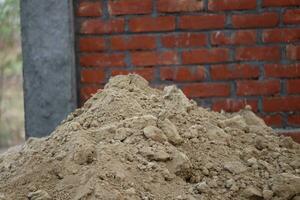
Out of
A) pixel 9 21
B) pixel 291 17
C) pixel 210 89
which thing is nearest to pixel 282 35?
pixel 291 17

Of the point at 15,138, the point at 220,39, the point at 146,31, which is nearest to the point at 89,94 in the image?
the point at 146,31

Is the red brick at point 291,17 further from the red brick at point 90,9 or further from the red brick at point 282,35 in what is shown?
the red brick at point 90,9

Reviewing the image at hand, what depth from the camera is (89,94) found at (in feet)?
10.3

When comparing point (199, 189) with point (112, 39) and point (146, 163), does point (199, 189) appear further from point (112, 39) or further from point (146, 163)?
point (112, 39)

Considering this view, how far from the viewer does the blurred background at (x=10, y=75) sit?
6201 millimetres

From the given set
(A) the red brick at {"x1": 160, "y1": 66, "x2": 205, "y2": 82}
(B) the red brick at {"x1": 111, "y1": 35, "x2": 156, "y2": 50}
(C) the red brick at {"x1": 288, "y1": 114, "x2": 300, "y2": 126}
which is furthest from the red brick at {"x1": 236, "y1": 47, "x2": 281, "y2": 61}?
(B) the red brick at {"x1": 111, "y1": 35, "x2": 156, "y2": 50}

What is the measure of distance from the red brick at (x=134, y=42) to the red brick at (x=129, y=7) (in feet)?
0.47

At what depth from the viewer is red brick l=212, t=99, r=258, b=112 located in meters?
3.06

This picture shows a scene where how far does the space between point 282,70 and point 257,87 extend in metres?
0.17

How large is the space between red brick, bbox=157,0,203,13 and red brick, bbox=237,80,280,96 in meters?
0.50

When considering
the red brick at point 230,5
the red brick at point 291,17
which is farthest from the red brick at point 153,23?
the red brick at point 291,17

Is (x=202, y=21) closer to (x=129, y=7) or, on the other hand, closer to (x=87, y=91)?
(x=129, y=7)

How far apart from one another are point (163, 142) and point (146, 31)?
1.15 m

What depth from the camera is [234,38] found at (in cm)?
304
